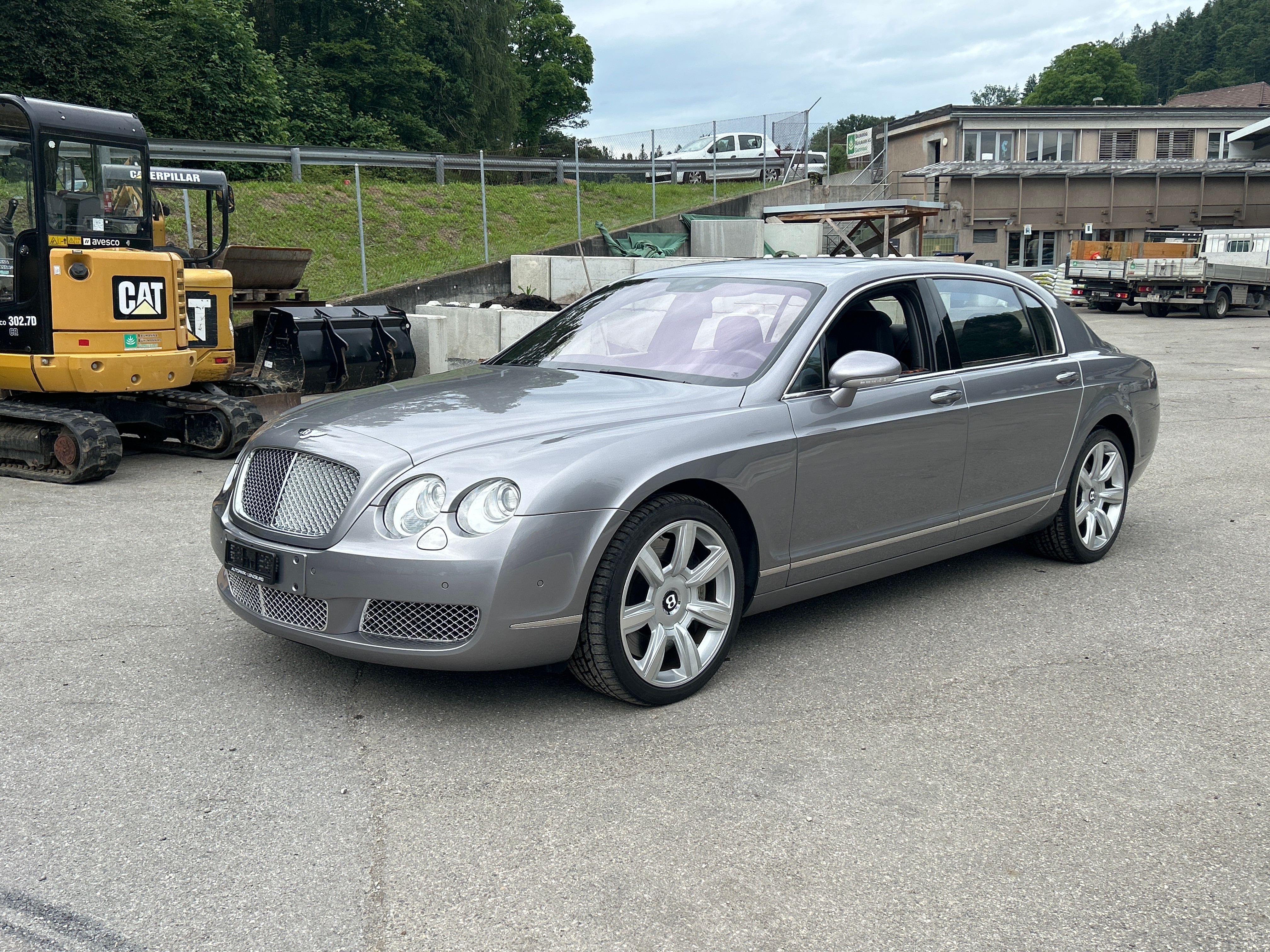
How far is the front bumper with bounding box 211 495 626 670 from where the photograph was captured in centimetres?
377

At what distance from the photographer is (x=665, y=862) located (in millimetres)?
3146

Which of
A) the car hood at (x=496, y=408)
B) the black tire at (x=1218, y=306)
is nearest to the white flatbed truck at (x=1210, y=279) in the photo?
the black tire at (x=1218, y=306)

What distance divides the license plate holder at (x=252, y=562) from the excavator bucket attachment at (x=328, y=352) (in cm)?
825

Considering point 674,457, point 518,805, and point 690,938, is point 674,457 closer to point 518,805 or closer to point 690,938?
point 518,805

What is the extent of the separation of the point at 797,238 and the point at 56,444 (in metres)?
21.9

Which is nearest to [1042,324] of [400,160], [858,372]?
[858,372]

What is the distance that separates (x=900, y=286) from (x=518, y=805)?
3.03 metres

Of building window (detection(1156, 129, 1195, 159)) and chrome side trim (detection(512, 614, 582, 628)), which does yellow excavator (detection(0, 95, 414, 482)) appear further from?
building window (detection(1156, 129, 1195, 159))

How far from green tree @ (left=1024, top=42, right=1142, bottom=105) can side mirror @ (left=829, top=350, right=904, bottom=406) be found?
111009 mm

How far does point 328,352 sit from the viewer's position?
12.9 metres

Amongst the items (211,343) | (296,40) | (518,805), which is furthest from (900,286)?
(296,40)

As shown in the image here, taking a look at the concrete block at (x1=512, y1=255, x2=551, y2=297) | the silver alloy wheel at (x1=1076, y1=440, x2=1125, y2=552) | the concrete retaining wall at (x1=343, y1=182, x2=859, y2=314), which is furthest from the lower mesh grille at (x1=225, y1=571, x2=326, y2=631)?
the concrete block at (x1=512, y1=255, x2=551, y2=297)

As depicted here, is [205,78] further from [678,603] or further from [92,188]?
[678,603]

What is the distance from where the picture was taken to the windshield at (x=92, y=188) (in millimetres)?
9039
